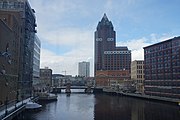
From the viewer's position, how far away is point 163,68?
123062 mm

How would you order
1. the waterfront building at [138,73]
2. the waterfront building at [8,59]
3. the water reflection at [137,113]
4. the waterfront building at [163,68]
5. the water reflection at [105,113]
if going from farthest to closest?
the waterfront building at [138,73] → the waterfront building at [163,68] → the water reflection at [137,113] → the water reflection at [105,113] → the waterfront building at [8,59]

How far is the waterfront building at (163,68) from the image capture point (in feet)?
366

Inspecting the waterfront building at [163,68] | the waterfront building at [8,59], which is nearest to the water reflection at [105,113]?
the waterfront building at [8,59]

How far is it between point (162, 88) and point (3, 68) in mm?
87171

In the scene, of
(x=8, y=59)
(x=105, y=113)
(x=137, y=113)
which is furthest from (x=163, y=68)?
(x=8, y=59)

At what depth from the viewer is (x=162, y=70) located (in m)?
124

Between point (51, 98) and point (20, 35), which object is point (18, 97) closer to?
point (20, 35)

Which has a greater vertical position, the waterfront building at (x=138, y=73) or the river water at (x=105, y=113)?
the waterfront building at (x=138, y=73)

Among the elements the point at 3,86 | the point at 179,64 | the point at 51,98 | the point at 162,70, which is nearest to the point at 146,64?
the point at 162,70

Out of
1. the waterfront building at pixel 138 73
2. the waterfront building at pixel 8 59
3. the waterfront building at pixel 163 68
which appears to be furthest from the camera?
the waterfront building at pixel 138 73

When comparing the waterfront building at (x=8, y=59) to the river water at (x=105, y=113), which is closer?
the waterfront building at (x=8, y=59)

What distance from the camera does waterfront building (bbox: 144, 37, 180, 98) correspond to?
111 metres

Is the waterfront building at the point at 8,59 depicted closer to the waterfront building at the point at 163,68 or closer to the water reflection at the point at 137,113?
the water reflection at the point at 137,113

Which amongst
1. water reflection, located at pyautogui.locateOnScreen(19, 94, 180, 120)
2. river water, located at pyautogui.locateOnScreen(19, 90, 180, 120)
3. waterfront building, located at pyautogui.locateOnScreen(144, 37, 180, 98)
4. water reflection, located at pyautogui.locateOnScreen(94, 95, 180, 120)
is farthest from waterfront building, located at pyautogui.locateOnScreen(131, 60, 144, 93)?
water reflection, located at pyautogui.locateOnScreen(94, 95, 180, 120)
